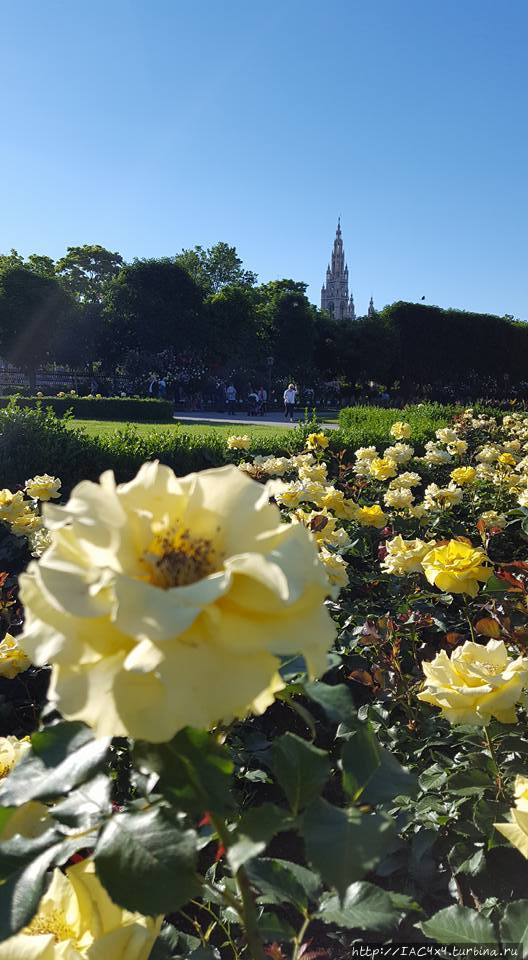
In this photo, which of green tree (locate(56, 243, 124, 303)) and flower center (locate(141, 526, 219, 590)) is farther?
green tree (locate(56, 243, 124, 303))

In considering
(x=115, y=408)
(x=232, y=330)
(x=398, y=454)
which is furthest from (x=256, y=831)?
(x=232, y=330)

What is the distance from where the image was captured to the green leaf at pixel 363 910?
2.48 feet

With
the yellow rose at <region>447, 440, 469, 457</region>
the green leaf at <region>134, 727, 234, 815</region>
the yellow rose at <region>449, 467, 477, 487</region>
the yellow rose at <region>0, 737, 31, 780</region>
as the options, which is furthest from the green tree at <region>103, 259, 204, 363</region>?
the green leaf at <region>134, 727, 234, 815</region>

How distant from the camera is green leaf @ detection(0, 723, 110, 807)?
0.64 m

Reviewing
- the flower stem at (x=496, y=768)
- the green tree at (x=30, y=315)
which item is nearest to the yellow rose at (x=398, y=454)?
the flower stem at (x=496, y=768)

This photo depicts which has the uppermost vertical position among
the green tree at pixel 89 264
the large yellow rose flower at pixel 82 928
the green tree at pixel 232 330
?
the green tree at pixel 89 264

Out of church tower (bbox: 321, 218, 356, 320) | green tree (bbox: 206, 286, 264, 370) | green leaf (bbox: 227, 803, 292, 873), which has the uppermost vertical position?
church tower (bbox: 321, 218, 356, 320)

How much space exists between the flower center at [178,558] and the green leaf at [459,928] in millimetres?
625

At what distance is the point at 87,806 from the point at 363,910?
0.35 m

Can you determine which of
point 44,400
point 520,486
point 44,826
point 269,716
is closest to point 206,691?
point 44,826

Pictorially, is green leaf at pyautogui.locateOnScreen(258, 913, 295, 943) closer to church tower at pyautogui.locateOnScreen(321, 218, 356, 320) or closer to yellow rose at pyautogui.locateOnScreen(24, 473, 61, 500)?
yellow rose at pyautogui.locateOnScreen(24, 473, 61, 500)

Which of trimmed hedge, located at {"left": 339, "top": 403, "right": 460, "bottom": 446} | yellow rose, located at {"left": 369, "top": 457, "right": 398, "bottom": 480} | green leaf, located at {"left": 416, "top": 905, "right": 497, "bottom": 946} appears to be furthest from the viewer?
trimmed hedge, located at {"left": 339, "top": 403, "right": 460, "bottom": 446}

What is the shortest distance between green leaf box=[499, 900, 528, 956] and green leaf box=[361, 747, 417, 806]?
15.3 inches

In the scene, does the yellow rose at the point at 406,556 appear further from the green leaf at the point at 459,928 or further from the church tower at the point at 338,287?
the church tower at the point at 338,287
